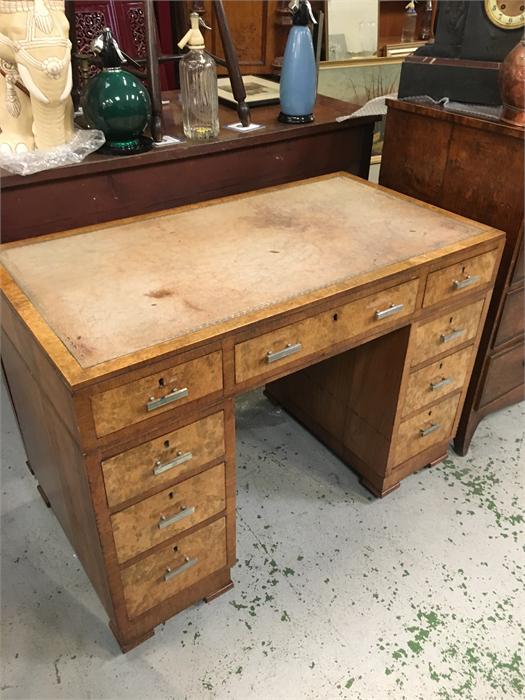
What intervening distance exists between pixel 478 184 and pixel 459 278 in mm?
308

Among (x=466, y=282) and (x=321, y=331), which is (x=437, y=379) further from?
(x=321, y=331)

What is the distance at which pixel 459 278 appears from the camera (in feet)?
4.55

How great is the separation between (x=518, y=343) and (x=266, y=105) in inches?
44.5

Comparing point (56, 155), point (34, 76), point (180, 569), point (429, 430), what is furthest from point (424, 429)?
point (34, 76)

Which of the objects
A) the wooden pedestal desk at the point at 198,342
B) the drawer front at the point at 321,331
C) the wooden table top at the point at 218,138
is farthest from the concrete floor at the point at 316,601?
the wooden table top at the point at 218,138

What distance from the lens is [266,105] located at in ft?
6.29

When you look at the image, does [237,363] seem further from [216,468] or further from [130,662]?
[130,662]

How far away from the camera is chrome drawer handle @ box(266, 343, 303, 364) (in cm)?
112

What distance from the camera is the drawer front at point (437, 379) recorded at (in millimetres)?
1540

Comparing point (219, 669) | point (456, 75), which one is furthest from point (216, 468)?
point (456, 75)

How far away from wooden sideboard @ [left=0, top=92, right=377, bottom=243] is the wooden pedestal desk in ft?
0.38

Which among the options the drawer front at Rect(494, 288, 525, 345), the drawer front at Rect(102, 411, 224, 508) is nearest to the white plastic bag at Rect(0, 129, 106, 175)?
the drawer front at Rect(102, 411, 224, 508)

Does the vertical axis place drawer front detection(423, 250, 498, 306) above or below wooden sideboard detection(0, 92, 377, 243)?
below

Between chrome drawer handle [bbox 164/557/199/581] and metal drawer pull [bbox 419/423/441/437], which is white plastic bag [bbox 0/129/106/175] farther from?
metal drawer pull [bbox 419/423/441/437]
